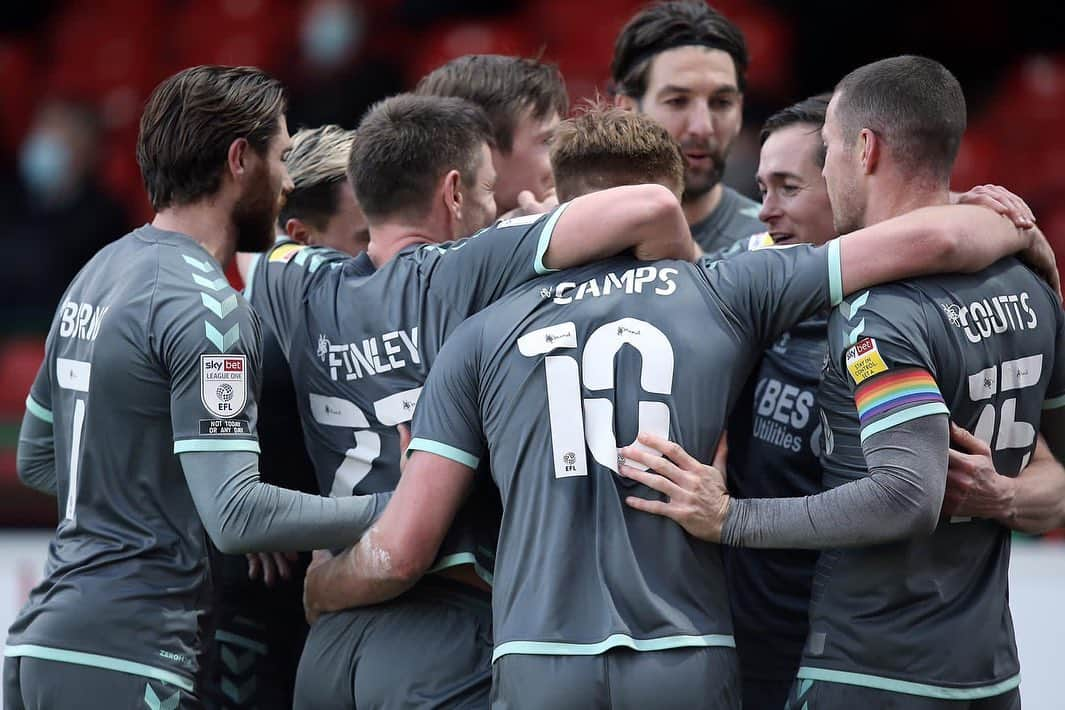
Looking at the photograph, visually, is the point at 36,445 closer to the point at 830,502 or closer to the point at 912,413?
the point at 830,502

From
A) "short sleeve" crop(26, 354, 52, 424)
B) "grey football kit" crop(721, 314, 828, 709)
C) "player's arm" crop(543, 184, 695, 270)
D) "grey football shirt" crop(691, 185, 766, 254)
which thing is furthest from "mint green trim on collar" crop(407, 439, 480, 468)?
"grey football shirt" crop(691, 185, 766, 254)

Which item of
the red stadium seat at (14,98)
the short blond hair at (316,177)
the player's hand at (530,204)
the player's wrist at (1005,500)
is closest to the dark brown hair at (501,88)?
the player's hand at (530,204)

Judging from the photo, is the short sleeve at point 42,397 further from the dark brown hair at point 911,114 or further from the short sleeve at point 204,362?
the dark brown hair at point 911,114

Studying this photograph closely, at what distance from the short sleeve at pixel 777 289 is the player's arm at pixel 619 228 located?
0.46ft

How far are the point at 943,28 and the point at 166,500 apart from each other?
28.3 ft

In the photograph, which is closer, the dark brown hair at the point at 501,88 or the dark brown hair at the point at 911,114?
the dark brown hair at the point at 911,114

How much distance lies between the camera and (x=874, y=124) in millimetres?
3221

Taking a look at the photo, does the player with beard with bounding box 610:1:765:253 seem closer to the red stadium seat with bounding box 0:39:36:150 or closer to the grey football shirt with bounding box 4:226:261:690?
the grey football shirt with bounding box 4:226:261:690

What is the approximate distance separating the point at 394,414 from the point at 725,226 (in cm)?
199

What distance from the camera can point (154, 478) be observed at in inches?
128

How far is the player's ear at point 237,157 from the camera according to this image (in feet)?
11.4

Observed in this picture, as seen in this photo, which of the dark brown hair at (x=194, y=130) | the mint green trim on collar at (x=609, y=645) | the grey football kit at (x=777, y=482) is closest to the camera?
the mint green trim on collar at (x=609, y=645)

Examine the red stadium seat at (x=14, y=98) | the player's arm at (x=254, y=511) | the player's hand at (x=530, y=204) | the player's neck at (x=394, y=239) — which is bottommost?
the player's arm at (x=254, y=511)

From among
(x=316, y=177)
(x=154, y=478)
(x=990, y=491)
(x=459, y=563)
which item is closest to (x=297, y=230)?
(x=316, y=177)
